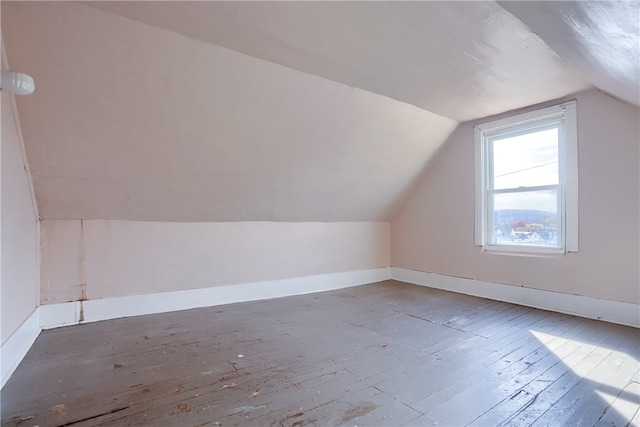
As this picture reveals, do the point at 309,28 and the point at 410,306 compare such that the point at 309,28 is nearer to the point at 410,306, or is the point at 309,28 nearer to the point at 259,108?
the point at 259,108

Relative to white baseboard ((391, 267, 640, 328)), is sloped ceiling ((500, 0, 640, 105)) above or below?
above

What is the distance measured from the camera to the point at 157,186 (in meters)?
3.15

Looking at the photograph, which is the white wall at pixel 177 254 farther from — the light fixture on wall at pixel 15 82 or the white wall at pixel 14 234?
the light fixture on wall at pixel 15 82

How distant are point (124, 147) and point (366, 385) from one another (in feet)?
8.65

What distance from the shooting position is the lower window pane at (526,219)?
3.52 meters

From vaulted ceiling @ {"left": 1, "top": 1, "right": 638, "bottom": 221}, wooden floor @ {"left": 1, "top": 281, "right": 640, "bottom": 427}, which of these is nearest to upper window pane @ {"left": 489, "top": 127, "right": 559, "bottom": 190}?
vaulted ceiling @ {"left": 1, "top": 1, "right": 638, "bottom": 221}

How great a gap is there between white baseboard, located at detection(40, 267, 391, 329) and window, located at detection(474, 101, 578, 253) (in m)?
2.07

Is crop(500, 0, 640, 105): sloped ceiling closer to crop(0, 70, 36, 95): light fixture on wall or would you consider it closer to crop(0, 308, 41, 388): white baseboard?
crop(0, 70, 36, 95): light fixture on wall

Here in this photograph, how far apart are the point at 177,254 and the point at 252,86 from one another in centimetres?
207

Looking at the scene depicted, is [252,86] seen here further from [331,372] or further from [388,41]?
[331,372]

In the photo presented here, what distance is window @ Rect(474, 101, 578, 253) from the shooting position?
3.33 m

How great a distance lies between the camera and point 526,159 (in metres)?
3.75

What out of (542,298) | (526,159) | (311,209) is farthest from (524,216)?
(311,209)

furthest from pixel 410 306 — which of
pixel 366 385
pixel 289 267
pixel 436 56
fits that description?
pixel 436 56
